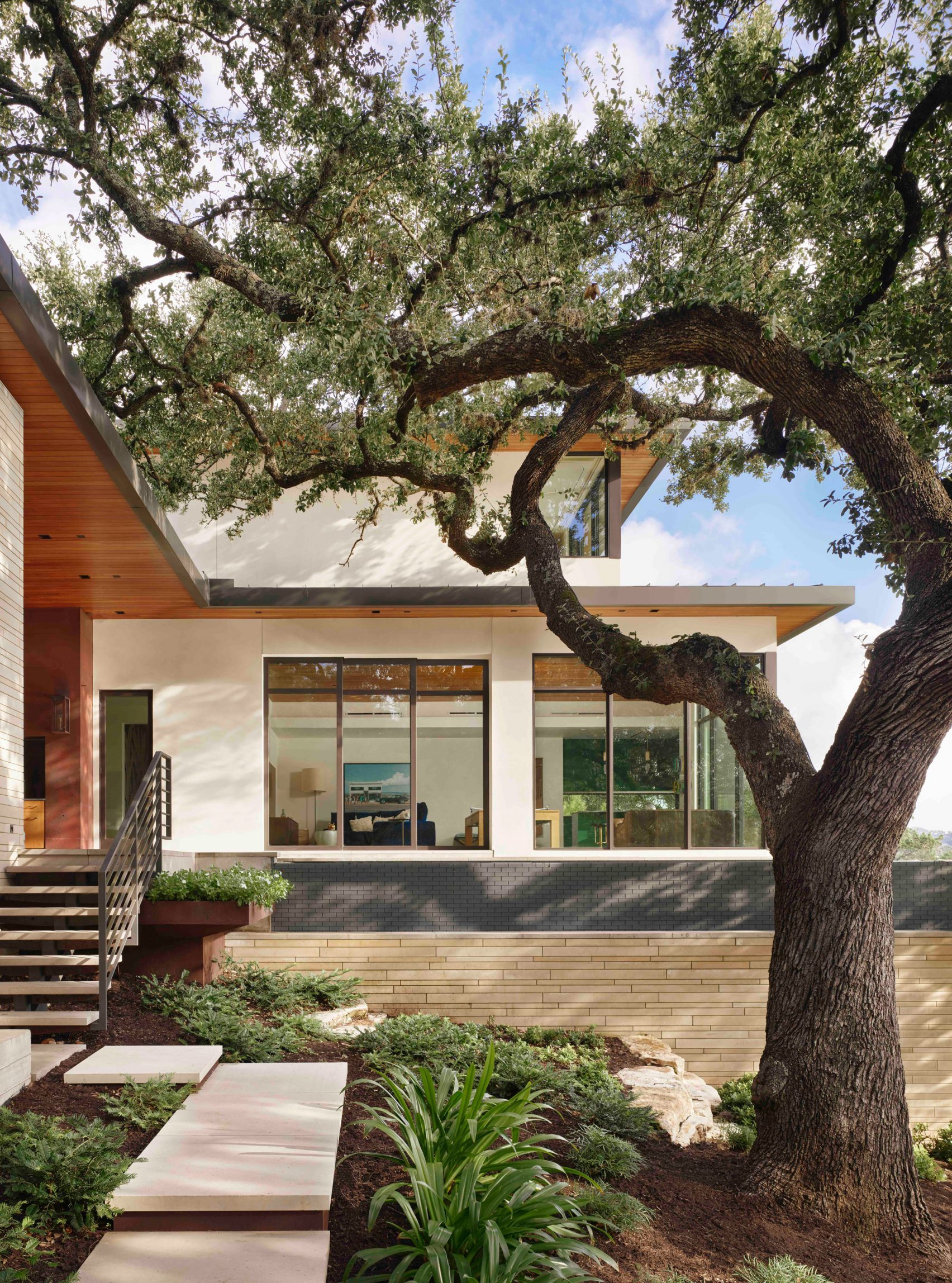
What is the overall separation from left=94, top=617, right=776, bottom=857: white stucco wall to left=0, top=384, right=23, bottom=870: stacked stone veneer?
4.43m

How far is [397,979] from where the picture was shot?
8.89 meters

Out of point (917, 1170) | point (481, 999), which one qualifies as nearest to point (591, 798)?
point (481, 999)

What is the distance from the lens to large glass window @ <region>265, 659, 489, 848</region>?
11203mm

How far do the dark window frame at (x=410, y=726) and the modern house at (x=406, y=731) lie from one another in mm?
33

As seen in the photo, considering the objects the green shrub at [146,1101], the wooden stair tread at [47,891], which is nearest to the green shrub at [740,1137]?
the green shrub at [146,1101]

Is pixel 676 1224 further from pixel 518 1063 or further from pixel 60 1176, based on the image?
pixel 60 1176

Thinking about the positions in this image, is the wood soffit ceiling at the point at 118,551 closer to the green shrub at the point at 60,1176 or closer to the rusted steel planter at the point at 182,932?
the rusted steel planter at the point at 182,932

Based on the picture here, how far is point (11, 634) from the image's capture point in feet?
20.9

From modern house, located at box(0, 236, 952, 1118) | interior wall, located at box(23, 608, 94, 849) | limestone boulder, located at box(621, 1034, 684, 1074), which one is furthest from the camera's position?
interior wall, located at box(23, 608, 94, 849)

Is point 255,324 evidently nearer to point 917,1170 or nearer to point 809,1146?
point 809,1146

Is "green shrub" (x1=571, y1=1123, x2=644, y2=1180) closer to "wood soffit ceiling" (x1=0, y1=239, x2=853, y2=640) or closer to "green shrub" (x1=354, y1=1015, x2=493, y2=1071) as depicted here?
"green shrub" (x1=354, y1=1015, x2=493, y2=1071)

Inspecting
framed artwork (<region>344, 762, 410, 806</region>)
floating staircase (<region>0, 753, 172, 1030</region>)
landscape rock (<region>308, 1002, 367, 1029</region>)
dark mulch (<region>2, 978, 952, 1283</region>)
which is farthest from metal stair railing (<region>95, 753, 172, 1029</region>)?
framed artwork (<region>344, 762, 410, 806</region>)

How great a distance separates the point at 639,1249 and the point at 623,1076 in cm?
298

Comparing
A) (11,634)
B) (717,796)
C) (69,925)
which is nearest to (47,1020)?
(69,925)
